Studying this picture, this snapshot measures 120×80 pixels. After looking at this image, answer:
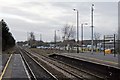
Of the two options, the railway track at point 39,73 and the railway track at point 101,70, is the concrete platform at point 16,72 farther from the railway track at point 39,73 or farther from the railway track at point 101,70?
the railway track at point 101,70

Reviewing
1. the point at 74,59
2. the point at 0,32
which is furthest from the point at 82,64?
the point at 0,32

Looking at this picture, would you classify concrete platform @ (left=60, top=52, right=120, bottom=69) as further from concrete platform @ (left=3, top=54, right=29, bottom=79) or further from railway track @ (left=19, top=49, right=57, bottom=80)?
concrete platform @ (left=3, top=54, right=29, bottom=79)

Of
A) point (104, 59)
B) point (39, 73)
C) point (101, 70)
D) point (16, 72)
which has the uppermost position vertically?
point (104, 59)

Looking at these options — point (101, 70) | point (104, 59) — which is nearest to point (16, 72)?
point (101, 70)

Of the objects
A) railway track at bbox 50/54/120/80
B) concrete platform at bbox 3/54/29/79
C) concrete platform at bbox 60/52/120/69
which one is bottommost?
concrete platform at bbox 3/54/29/79

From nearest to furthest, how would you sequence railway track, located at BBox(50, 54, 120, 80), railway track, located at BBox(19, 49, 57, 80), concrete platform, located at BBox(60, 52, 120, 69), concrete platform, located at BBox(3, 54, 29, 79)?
railway track, located at BBox(50, 54, 120, 80)
railway track, located at BBox(19, 49, 57, 80)
concrete platform, located at BBox(3, 54, 29, 79)
concrete platform, located at BBox(60, 52, 120, 69)

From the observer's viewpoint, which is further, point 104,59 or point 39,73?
point 104,59

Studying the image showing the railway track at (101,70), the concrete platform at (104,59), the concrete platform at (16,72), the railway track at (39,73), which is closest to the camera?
the railway track at (101,70)

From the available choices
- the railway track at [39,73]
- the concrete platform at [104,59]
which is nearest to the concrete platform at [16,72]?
the railway track at [39,73]

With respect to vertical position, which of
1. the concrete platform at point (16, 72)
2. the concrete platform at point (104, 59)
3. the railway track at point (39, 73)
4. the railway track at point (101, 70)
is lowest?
the railway track at point (39, 73)

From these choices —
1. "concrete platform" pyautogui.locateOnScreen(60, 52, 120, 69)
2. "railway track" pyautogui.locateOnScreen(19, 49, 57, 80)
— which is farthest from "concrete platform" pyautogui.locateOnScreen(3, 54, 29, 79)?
"concrete platform" pyautogui.locateOnScreen(60, 52, 120, 69)

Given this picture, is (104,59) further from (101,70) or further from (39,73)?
(39,73)

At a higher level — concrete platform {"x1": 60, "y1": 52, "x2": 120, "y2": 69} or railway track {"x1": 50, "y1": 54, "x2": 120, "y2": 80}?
concrete platform {"x1": 60, "y1": 52, "x2": 120, "y2": 69}

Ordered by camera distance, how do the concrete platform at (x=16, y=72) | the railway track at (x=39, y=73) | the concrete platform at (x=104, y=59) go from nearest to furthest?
the railway track at (x=39, y=73) < the concrete platform at (x=16, y=72) < the concrete platform at (x=104, y=59)
